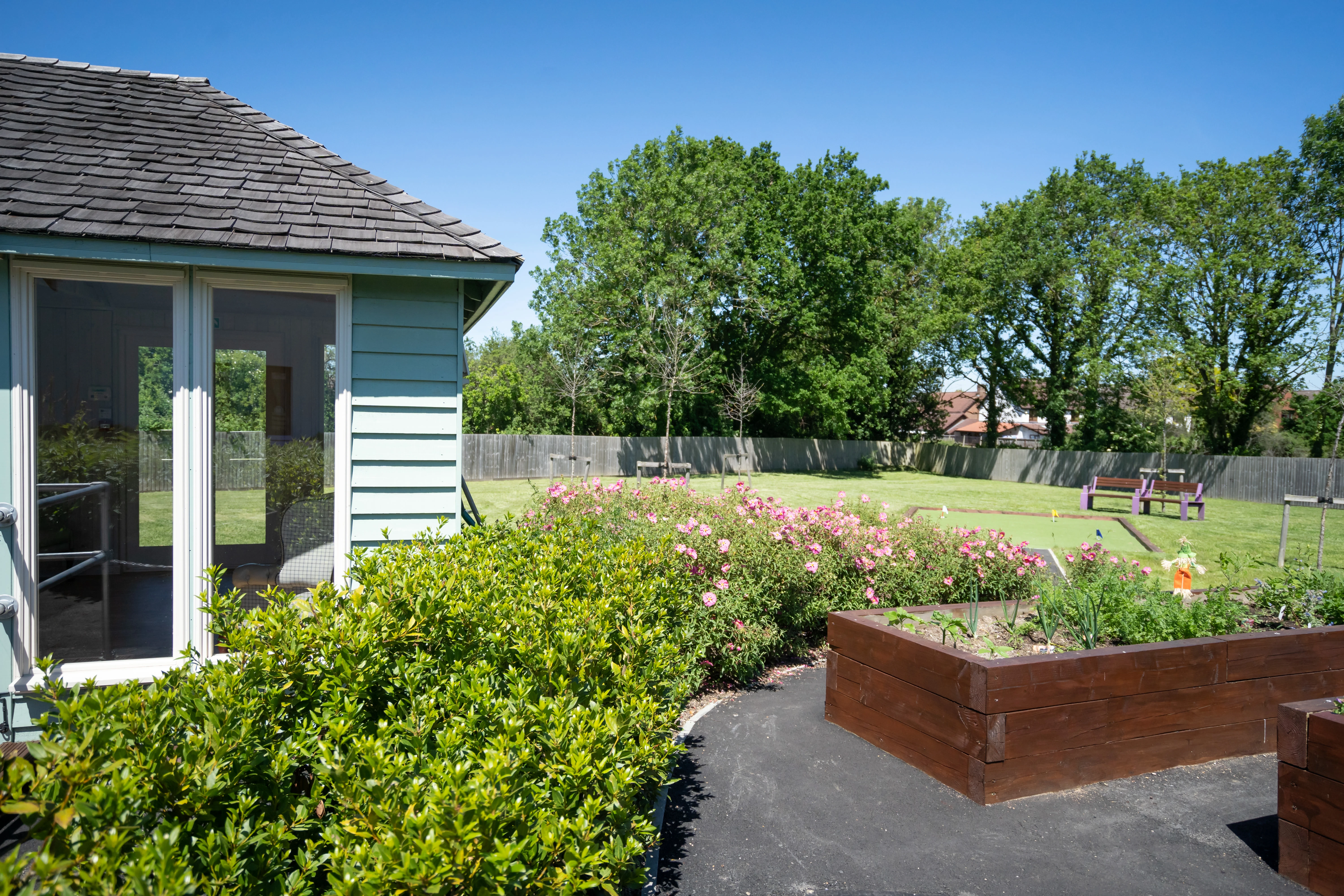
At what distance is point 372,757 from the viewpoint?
1.65m

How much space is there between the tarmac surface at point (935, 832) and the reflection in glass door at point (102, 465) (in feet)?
10.9

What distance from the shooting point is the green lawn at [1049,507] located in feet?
41.1

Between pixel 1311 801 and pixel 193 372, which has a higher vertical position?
pixel 193 372

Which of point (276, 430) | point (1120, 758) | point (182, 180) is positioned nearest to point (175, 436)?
point (276, 430)

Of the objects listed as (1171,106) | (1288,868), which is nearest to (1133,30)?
(1171,106)

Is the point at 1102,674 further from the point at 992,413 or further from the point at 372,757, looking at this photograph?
the point at 992,413

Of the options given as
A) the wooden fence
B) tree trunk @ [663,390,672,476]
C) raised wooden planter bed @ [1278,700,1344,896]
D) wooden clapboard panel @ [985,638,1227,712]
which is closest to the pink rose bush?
wooden clapboard panel @ [985,638,1227,712]

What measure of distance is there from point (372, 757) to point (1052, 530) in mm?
14783

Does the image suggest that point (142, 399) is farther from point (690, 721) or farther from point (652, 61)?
point (652, 61)

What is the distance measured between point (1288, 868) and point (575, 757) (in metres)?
3.18

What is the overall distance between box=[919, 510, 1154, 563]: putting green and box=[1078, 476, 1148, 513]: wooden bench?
2.56 m

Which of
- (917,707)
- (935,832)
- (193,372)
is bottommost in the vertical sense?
(935,832)

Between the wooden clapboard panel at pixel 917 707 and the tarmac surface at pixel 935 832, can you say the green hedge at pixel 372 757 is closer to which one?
the tarmac surface at pixel 935 832

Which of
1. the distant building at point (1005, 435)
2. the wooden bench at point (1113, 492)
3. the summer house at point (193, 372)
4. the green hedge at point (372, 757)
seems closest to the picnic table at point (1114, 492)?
the wooden bench at point (1113, 492)
